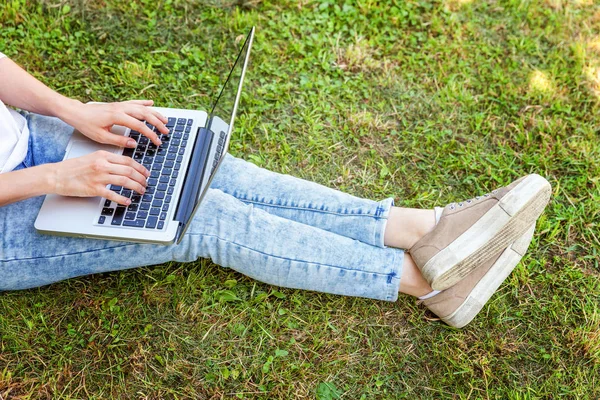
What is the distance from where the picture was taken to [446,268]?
1972mm

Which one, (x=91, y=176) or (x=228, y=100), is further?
(x=228, y=100)

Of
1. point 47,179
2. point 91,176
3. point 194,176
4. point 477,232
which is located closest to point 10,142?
point 47,179

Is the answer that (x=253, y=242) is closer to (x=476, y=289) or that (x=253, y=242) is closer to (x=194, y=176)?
(x=194, y=176)

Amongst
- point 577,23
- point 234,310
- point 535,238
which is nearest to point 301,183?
point 234,310

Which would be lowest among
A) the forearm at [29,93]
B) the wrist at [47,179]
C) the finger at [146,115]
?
the wrist at [47,179]

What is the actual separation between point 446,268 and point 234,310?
0.83 meters

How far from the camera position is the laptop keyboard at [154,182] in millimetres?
1832

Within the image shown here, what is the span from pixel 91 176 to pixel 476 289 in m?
1.38

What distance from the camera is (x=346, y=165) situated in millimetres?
2650

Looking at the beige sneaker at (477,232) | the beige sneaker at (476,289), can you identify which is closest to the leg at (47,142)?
the beige sneaker at (477,232)

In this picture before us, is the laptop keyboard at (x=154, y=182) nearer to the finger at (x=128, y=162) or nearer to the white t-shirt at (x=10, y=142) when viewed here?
the finger at (x=128, y=162)

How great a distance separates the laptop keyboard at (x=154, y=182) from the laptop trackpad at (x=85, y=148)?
0.19 feet

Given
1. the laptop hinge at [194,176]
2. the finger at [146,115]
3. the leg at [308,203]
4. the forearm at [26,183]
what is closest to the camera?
the forearm at [26,183]

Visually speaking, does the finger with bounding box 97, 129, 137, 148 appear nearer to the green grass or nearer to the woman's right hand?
the woman's right hand
